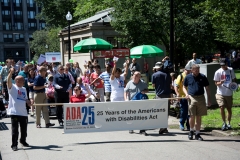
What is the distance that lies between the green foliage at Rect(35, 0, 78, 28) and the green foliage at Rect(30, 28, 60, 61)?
5.54ft

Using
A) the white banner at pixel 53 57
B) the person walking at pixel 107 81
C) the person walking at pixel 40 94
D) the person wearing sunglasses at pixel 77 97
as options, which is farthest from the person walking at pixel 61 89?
the white banner at pixel 53 57

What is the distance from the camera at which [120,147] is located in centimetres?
891

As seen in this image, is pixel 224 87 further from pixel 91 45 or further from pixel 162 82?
pixel 91 45

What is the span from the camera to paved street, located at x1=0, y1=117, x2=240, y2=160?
8078 mm

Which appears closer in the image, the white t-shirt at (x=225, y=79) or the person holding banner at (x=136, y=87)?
the person holding banner at (x=136, y=87)

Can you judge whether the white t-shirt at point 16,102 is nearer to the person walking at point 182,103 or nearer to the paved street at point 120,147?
the paved street at point 120,147

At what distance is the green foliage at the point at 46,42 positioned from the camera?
5776cm

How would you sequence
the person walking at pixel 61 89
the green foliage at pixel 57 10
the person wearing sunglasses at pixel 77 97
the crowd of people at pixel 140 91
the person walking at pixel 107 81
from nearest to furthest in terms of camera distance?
the crowd of people at pixel 140 91 → the person wearing sunglasses at pixel 77 97 → the person walking at pixel 61 89 → the person walking at pixel 107 81 → the green foliage at pixel 57 10

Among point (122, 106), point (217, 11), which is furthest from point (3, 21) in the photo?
point (122, 106)

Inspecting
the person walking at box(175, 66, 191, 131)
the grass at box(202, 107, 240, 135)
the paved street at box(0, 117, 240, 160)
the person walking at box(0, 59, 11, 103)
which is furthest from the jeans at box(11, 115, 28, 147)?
the person walking at box(0, 59, 11, 103)

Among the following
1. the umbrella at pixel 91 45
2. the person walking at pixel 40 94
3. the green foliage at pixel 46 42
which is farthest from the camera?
the green foliage at pixel 46 42

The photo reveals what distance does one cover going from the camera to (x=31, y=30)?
111 m

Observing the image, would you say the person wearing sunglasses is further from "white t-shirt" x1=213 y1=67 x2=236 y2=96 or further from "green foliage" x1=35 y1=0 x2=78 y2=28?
"green foliage" x1=35 y1=0 x2=78 y2=28

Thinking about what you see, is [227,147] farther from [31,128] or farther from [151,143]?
[31,128]
